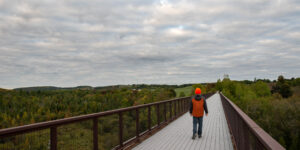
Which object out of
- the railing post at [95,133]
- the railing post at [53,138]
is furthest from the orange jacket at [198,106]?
the railing post at [53,138]

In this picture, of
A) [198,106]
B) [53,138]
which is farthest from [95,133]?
[198,106]

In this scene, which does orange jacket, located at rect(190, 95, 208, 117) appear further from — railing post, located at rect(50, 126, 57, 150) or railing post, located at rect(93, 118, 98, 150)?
railing post, located at rect(50, 126, 57, 150)

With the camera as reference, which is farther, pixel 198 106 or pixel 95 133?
pixel 198 106

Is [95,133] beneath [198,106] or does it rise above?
beneath

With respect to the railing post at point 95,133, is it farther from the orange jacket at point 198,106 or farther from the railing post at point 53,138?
the orange jacket at point 198,106

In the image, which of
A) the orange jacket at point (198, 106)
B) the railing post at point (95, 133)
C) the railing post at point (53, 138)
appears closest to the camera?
the railing post at point (53, 138)

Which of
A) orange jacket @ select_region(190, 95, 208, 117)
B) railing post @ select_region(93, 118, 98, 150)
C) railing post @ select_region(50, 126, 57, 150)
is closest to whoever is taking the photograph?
railing post @ select_region(50, 126, 57, 150)

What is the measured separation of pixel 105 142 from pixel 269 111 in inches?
2604

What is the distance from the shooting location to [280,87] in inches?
5472

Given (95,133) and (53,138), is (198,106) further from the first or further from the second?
(53,138)

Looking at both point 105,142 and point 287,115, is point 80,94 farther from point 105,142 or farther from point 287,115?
point 105,142

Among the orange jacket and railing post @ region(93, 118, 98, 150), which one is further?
the orange jacket

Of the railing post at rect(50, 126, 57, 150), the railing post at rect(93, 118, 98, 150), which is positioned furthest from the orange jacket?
the railing post at rect(50, 126, 57, 150)

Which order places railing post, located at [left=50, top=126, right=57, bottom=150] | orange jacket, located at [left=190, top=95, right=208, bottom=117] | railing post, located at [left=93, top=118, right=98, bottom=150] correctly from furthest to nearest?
orange jacket, located at [left=190, top=95, right=208, bottom=117] → railing post, located at [left=93, top=118, right=98, bottom=150] → railing post, located at [left=50, top=126, right=57, bottom=150]
